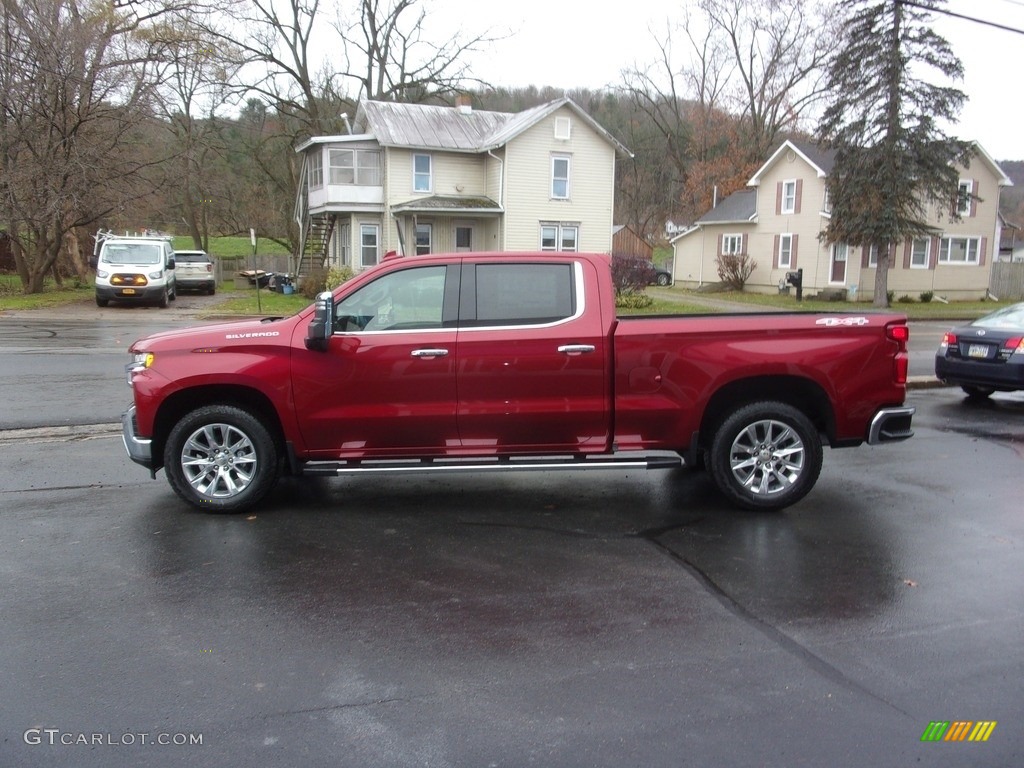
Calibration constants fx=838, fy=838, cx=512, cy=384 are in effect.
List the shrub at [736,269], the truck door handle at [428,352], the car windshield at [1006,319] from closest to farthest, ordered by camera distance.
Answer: the truck door handle at [428,352]
the car windshield at [1006,319]
the shrub at [736,269]

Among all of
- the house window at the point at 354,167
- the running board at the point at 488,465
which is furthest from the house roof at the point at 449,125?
the running board at the point at 488,465

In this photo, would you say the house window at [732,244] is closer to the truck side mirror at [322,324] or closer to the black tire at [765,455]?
the black tire at [765,455]

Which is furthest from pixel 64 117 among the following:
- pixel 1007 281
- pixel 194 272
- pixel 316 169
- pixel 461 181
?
pixel 1007 281

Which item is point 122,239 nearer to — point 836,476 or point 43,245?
point 43,245

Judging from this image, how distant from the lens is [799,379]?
634cm

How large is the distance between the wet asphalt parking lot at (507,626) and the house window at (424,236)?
29671 millimetres

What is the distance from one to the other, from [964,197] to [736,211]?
12.4m

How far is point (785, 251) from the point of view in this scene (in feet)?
128

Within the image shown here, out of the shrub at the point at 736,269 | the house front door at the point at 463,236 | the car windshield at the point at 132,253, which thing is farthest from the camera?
the shrub at the point at 736,269

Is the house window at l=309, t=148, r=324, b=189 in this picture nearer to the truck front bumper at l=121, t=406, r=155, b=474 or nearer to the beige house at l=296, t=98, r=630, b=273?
the beige house at l=296, t=98, r=630, b=273

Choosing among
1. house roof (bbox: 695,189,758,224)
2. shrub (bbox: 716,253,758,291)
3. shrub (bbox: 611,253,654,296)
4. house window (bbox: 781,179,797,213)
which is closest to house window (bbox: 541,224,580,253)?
shrub (bbox: 716,253,758,291)

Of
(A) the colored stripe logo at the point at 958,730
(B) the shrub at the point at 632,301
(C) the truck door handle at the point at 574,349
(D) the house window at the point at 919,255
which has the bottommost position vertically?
(A) the colored stripe logo at the point at 958,730

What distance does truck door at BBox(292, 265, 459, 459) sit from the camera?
238 inches

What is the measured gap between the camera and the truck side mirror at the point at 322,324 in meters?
5.89
